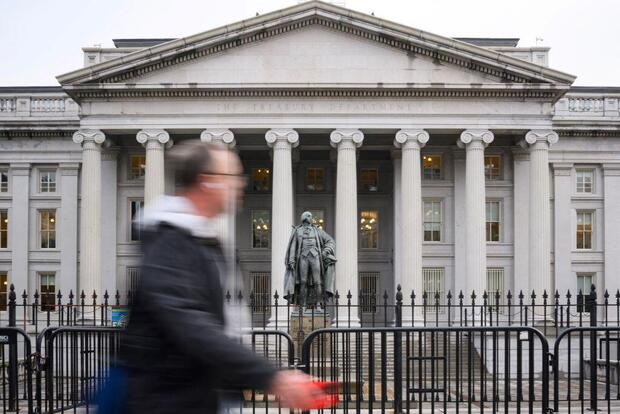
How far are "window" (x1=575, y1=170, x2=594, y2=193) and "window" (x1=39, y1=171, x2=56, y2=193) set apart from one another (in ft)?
101

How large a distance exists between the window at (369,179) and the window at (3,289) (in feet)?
71.0

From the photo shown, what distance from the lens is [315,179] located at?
154 feet

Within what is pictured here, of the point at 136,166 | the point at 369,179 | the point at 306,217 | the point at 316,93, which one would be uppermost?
the point at 316,93

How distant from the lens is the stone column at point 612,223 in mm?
45938

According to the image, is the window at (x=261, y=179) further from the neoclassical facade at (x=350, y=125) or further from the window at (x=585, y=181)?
the window at (x=585, y=181)

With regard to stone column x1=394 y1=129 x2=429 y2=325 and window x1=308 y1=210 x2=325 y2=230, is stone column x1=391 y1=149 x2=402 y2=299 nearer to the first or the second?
stone column x1=394 y1=129 x2=429 y2=325

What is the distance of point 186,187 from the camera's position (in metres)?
4.31

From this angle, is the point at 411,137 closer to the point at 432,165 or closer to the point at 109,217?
the point at 432,165

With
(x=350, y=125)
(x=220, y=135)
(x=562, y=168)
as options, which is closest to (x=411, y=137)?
(x=350, y=125)

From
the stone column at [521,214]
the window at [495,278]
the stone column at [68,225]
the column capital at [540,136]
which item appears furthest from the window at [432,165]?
the stone column at [68,225]

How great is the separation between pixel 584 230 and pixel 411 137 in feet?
45.7

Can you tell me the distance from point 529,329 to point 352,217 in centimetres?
2947

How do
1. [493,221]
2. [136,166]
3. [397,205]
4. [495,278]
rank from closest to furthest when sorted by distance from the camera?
[397,205], [495,278], [493,221], [136,166]

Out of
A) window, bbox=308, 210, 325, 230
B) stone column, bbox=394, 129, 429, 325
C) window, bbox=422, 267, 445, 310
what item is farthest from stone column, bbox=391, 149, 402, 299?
window, bbox=308, 210, 325, 230
